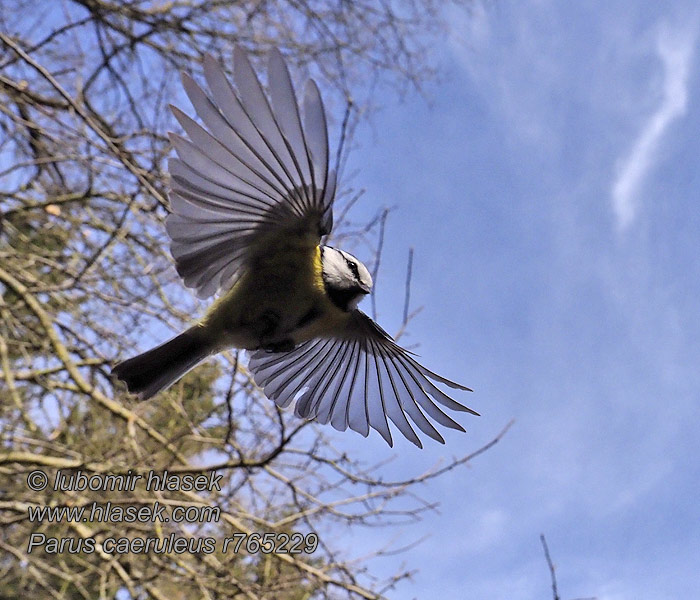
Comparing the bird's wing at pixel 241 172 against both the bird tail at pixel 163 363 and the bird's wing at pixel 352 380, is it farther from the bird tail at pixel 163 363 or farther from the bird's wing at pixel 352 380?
the bird's wing at pixel 352 380

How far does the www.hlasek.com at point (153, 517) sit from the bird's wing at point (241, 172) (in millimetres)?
1206

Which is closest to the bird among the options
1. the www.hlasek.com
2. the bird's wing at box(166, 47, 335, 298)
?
the bird's wing at box(166, 47, 335, 298)

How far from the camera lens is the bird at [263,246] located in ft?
3.11

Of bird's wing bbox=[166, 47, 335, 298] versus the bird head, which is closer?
bird's wing bbox=[166, 47, 335, 298]

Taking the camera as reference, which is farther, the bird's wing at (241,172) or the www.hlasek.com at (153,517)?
the www.hlasek.com at (153,517)

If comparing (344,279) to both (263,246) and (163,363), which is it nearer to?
(263,246)

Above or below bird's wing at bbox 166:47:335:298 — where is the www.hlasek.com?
above

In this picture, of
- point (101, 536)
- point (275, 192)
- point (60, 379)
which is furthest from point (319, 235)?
point (60, 379)

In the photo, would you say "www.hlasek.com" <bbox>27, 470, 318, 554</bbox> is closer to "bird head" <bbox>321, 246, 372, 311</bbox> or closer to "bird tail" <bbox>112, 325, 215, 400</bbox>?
"bird tail" <bbox>112, 325, 215, 400</bbox>

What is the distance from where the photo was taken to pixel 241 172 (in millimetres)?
1110

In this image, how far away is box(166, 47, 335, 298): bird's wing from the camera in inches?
35.3

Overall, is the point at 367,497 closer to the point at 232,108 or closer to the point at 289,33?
the point at 232,108

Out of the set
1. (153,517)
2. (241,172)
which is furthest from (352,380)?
(153,517)

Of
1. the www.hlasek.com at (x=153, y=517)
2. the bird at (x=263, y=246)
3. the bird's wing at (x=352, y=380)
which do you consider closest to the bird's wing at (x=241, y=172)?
the bird at (x=263, y=246)
